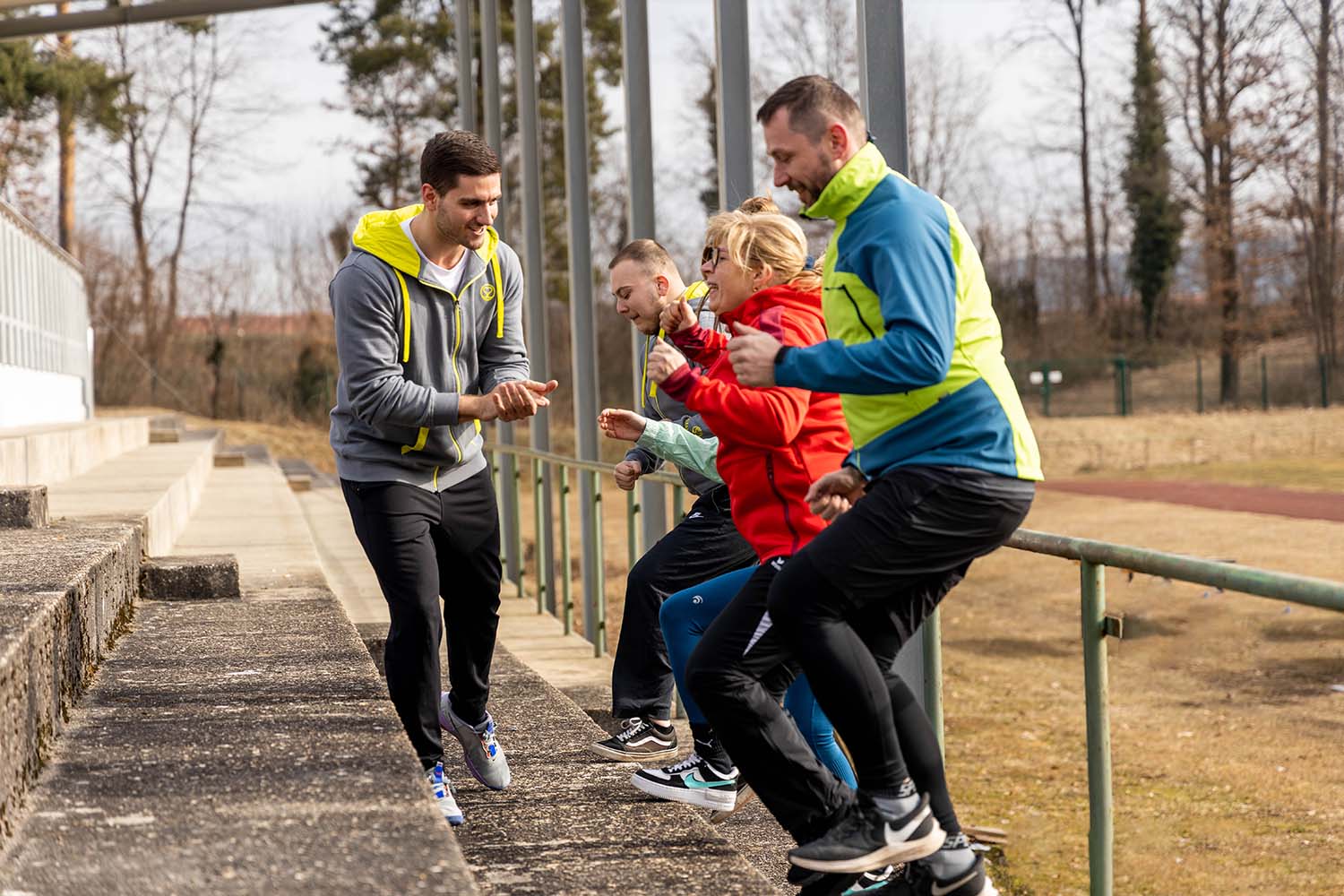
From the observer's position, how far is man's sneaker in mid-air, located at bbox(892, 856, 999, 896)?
2531 millimetres

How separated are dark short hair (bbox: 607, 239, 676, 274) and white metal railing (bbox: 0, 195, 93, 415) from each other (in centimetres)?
808

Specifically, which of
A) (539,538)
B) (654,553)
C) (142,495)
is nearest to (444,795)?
(654,553)

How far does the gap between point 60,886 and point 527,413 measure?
147 centimetres

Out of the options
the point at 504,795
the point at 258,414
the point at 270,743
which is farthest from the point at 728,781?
the point at 258,414

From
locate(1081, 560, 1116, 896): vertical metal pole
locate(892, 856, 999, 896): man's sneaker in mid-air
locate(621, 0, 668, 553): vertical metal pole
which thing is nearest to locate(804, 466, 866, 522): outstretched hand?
locate(1081, 560, 1116, 896): vertical metal pole

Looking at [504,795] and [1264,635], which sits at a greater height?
[504,795]

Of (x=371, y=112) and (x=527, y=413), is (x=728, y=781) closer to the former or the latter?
(x=527, y=413)

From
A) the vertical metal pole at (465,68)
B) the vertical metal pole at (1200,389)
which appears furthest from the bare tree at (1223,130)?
the vertical metal pole at (465,68)

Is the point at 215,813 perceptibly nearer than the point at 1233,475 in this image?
Yes

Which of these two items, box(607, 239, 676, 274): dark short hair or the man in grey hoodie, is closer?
the man in grey hoodie

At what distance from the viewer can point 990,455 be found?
242 cm

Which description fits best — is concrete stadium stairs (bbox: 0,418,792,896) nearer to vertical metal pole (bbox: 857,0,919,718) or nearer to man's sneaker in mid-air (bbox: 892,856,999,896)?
man's sneaker in mid-air (bbox: 892,856,999,896)

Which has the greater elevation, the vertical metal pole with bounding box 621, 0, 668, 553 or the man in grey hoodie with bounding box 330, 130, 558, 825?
the vertical metal pole with bounding box 621, 0, 668, 553

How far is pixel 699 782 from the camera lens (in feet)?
11.6
